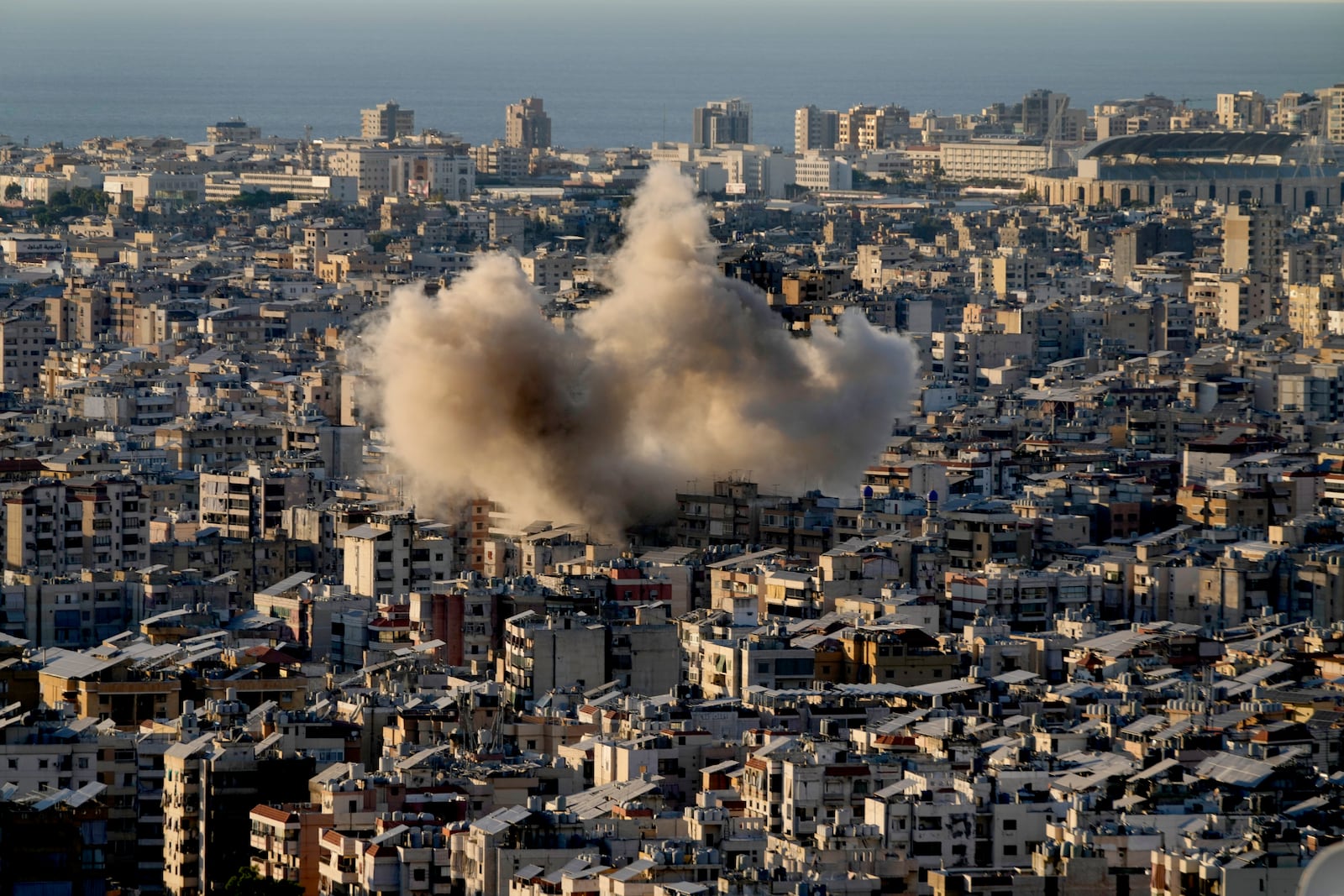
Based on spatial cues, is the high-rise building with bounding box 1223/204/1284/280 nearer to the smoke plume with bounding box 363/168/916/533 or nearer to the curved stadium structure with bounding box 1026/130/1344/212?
the curved stadium structure with bounding box 1026/130/1344/212

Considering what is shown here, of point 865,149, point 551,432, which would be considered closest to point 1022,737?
point 551,432

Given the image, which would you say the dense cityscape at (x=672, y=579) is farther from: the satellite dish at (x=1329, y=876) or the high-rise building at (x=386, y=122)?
the high-rise building at (x=386, y=122)

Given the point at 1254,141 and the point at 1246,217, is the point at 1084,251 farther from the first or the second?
the point at 1254,141

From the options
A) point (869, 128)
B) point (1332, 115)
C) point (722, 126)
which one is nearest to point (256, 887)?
point (1332, 115)

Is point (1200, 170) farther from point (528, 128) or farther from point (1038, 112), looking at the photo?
point (528, 128)

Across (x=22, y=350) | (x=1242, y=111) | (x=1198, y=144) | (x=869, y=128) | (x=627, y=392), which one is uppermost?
(x=627, y=392)
